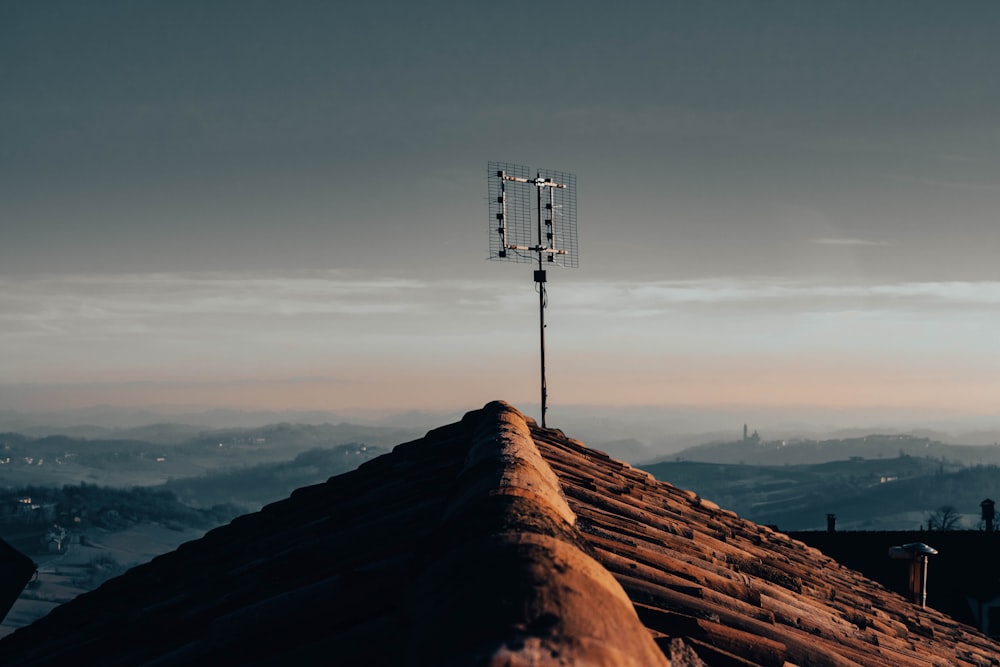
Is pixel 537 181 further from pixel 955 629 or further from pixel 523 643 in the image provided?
pixel 523 643

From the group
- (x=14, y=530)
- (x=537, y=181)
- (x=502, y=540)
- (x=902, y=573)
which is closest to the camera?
(x=502, y=540)

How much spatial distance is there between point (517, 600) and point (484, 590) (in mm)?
137

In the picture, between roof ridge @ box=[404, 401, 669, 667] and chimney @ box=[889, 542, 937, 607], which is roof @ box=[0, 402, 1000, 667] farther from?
chimney @ box=[889, 542, 937, 607]

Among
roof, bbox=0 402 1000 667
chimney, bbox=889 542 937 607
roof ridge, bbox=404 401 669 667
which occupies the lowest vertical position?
chimney, bbox=889 542 937 607

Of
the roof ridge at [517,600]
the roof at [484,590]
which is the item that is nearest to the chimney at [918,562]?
the roof at [484,590]

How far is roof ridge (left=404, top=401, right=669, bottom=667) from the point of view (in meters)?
1.90

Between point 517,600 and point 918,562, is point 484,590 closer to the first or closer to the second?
point 517,600

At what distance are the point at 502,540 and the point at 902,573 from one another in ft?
91.7

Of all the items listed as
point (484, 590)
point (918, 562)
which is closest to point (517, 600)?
point (484, 590)

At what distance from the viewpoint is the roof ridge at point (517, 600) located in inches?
74.6

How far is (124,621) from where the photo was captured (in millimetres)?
4547

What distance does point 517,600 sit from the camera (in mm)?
2068

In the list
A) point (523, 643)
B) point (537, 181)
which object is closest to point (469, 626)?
point (523, 643)

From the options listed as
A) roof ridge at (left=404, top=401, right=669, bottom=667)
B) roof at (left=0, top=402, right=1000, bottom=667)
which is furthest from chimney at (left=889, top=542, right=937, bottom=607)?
roof ridge at (left=404, top=401, right=669, bottom=667)
